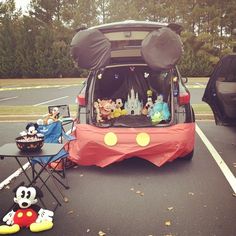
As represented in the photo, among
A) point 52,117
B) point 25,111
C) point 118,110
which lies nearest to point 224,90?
point 118,110

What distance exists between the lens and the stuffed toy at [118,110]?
696 cm

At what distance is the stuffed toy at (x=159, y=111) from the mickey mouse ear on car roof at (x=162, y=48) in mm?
1062

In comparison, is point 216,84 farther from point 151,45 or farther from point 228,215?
point 228,215

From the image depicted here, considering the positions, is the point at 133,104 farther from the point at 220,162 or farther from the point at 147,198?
the point at 147,198

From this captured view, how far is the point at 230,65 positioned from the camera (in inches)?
291

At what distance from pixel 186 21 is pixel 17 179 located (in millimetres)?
35460

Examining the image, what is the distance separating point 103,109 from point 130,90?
0.87m

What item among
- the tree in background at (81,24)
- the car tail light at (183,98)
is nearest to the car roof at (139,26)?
the car tail light at (183,98)

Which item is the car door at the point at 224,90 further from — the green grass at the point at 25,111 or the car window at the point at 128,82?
the green grass at the point at 25,111

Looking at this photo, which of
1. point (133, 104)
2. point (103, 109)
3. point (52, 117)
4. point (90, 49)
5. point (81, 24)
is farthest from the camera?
point (81, 24)

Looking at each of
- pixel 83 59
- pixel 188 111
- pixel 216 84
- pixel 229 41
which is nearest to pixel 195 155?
pixel 188 111

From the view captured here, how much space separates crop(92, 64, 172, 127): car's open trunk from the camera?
6777 millimetres

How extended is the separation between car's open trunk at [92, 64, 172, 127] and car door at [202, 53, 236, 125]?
125 centimetres

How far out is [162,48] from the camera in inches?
218
